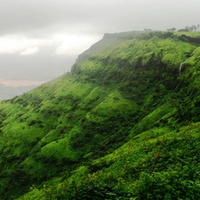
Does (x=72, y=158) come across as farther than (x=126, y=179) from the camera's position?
Yes

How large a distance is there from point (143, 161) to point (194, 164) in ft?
71.6

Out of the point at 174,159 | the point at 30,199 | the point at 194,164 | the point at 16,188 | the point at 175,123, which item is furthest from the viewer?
the point at 16,188

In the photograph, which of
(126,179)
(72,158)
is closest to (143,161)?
(126,179)

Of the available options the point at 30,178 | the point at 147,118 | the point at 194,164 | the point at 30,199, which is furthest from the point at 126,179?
the point at 30,178

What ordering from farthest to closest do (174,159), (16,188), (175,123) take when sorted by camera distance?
(16,188) < (175,123) < (174,159)

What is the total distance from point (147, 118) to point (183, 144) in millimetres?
107252

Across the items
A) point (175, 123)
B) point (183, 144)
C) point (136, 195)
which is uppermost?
point (136, 195)

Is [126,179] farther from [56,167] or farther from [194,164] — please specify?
[56,167]

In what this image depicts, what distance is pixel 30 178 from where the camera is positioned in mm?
188375

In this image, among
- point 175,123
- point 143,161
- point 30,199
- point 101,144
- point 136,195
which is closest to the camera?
point 136,195

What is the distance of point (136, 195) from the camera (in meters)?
45.8

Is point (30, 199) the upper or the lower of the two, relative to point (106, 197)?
lower

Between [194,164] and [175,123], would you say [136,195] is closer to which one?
[194,164]

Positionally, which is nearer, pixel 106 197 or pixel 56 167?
pixel 106 197
